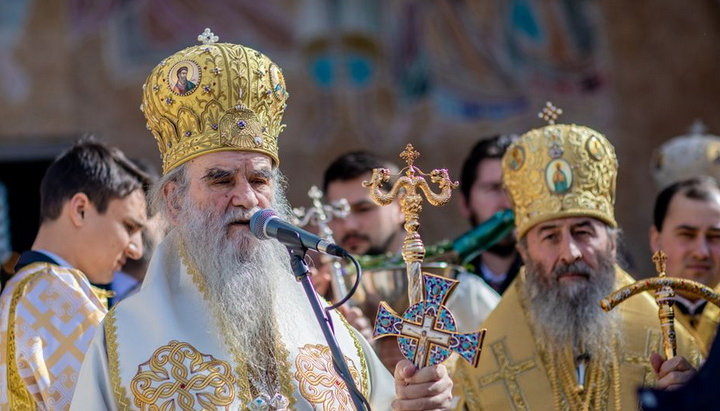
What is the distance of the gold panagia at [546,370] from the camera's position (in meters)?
6.73

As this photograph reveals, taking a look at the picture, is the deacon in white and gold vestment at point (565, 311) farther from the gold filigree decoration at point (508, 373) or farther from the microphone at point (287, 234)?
the microphone at point (287, 234)

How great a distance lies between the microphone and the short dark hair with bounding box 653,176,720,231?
315cm

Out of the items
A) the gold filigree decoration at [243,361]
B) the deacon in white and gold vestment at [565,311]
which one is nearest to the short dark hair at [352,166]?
the deacon in white and gold vestment at [565,311]

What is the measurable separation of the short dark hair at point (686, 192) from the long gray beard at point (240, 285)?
105 inches

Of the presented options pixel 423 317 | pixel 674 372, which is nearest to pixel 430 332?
pixel 423 317

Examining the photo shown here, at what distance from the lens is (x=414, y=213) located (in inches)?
206

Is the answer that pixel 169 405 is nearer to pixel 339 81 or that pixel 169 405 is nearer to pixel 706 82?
pixel 339 81

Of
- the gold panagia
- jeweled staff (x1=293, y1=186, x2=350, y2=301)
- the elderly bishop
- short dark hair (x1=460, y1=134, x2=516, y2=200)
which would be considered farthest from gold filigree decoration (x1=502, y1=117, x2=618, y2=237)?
the elderly bishop

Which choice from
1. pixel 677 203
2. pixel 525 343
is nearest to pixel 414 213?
pixel 525 343

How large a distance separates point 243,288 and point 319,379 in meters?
0.44

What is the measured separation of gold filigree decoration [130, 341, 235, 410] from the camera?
5488 millimetres

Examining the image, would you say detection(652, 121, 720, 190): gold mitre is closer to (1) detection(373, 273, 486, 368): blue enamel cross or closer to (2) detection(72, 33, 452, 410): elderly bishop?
(2) detection(72, 33, 452, 410): elderly bishop

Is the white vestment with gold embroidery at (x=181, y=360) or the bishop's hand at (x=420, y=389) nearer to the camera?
the bishop's hand at (x=420, y=389)

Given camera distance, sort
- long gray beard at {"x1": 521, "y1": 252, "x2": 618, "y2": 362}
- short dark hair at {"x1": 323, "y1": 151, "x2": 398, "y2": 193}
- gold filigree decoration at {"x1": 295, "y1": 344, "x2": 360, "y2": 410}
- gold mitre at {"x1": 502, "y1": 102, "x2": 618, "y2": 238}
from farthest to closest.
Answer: short dark hair at {"x1": 323, "y1": 151, "x2": 398, "y2": 193}
gold mitre at {"x1": 502, "y1": 102, "x2": 618, "y2": 238}
long gray beard at {"x1": 521, "y1": 252, "x2": 618, "y2": 362}
gold filigree decoration at {"x1": 295, "y1": 344, "x2": 360, "y2": 410}
